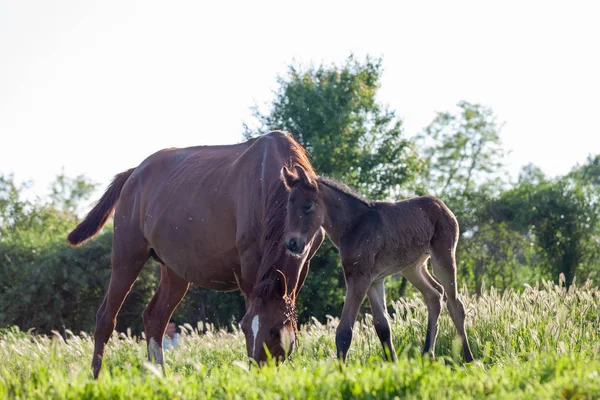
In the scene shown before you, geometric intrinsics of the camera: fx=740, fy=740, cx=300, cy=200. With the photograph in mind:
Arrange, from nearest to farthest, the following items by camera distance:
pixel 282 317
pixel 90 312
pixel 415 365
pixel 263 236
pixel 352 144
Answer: pixel 415 365
pixel 282 317
pixel 263 236
pixel 90 312
pixel 352 144

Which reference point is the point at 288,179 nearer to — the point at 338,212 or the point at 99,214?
the point at 338,212

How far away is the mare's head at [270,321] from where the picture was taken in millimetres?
6355

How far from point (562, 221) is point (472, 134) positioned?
2518 centimetres

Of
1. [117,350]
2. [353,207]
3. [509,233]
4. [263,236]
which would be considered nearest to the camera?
[263,236]

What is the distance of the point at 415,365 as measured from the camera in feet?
18.1

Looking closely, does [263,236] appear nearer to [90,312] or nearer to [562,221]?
[90,312]

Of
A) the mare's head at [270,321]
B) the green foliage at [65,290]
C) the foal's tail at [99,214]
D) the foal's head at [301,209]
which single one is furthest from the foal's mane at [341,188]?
the green foliage at [65,290]

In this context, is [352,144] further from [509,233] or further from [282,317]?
[282,317]

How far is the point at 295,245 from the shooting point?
6766 millimetres

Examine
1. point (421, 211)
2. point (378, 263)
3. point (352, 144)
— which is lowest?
point (378, 263)

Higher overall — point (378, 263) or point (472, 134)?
point (472, 134)

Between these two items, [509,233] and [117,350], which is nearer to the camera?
[117,350]

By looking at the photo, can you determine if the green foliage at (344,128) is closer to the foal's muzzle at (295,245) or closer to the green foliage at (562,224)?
the green foliage at (562,224)

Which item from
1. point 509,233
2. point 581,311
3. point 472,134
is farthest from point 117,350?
point 472,134
